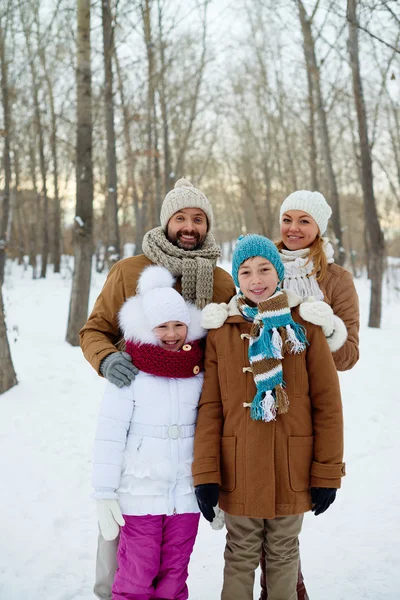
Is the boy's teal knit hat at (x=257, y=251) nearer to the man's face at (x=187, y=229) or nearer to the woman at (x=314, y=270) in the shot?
the woman at (x=314, y=270)

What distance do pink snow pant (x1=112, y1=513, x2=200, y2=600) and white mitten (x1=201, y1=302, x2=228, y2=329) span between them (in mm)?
865

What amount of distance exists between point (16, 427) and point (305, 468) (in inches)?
126

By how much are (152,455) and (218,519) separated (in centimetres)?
46

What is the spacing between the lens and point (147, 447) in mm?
1932

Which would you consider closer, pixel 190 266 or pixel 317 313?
pixel 317 313

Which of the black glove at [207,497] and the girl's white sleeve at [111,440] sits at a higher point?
the girl's white sleeve at [111,440]

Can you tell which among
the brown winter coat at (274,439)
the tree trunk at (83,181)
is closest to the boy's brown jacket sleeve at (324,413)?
the brown winter coat at (274,439)

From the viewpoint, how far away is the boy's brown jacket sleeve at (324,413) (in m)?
1.86

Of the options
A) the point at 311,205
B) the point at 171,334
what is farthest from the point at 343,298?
the point at 171,334

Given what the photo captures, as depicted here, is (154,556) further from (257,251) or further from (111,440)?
(257,251)

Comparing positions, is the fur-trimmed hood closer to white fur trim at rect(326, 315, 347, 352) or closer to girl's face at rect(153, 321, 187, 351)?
girl's face at rect(153, 321, 187, 351)

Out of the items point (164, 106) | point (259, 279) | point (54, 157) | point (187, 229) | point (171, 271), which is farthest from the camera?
point (54, 157)

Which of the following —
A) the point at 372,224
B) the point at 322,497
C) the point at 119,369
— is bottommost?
the point at 322,497

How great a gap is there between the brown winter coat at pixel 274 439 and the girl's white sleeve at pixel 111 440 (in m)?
0.32
